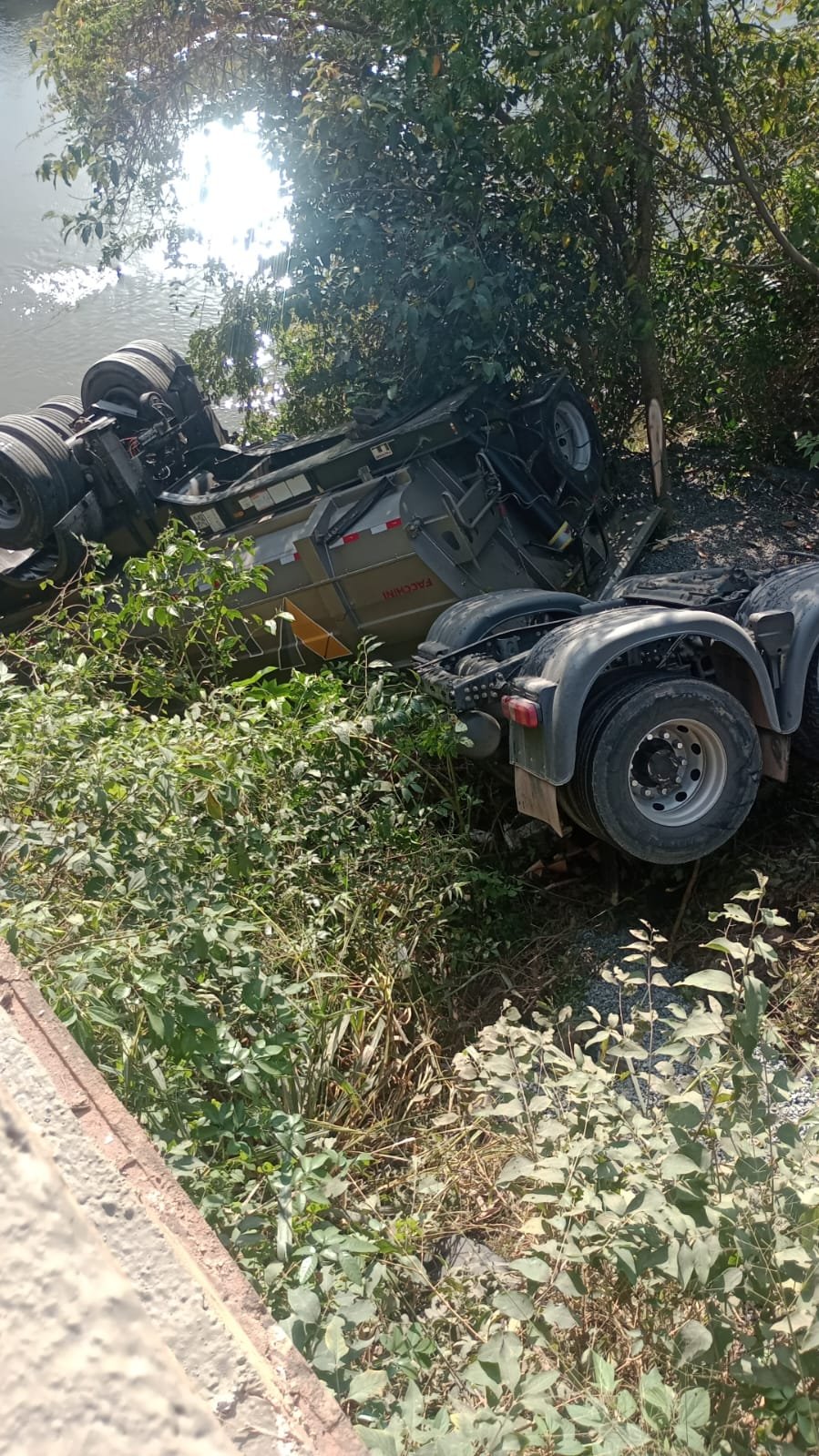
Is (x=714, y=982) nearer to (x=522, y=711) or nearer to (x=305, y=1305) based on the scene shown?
(x=305, y=1305)

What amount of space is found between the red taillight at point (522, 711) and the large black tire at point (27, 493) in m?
4.33

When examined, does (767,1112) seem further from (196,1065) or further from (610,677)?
(610,677)

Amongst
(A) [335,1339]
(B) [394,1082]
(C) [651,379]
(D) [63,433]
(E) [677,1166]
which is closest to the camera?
(A) [335,1339]

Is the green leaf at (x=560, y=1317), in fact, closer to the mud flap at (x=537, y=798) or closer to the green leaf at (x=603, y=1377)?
the green leaf at (x=603, y=1377)

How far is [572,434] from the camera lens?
7.29 meters

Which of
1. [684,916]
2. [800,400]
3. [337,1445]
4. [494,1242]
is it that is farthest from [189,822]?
[800,400]

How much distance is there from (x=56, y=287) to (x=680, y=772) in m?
13.0

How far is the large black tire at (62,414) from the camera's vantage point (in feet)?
24.8

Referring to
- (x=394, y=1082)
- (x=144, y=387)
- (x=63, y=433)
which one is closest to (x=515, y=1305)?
(x=394, y=1082)

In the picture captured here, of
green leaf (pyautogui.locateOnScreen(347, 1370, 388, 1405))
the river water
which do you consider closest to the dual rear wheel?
the river water

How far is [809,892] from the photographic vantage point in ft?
13.7

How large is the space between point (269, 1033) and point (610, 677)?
1.98 m

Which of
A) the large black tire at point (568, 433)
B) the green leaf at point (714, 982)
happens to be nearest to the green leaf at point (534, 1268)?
the green leaf at point (714, 982)

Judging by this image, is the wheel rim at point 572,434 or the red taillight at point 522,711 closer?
the red taillight at point 522,711
